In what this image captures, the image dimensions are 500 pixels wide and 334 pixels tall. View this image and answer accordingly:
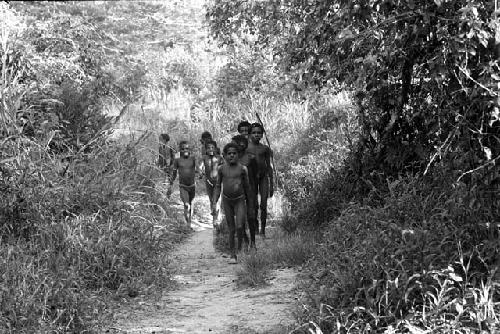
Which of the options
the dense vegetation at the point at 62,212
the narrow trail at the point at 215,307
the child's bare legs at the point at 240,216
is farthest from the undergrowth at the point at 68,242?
the child's bare legs at the point at 240,216

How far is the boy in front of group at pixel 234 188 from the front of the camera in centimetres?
908

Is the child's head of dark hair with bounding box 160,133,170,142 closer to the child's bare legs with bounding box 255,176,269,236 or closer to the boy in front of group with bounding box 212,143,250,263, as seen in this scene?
the child's bare legs with bounding box 255,176,269,236

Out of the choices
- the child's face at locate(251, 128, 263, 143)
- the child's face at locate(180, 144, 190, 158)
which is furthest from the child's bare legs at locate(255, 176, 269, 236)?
the child's face at locate(180, 144, 190, 158)

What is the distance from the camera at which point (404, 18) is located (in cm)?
561

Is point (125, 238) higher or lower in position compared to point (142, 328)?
higher

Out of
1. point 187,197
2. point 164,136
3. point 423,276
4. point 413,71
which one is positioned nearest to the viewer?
point 423,276

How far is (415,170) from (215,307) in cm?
265

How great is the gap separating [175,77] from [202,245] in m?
15.9

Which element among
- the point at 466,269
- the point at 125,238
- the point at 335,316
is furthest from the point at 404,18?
the point at 125,238

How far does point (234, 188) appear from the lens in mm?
9078

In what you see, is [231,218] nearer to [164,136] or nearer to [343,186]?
[343,186]

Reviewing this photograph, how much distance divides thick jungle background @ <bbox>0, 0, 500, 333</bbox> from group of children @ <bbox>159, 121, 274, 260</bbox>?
0.52 metres

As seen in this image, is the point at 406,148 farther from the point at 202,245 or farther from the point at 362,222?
the point at 202,245

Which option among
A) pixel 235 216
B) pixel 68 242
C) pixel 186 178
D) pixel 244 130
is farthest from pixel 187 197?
pixel 68 242
